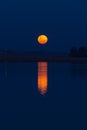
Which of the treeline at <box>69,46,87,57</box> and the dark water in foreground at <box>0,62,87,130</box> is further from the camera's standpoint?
the treeline at <box>69,46,87,57</box>

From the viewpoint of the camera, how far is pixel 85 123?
8766mm

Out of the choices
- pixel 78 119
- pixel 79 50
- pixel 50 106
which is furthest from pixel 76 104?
pixel 79 50

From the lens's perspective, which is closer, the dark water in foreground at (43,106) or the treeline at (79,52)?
the dark water in foreground at (43,106)

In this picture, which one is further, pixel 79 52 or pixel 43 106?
pixel 79 52

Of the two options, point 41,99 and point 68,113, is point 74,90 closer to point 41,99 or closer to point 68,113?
point 41,99

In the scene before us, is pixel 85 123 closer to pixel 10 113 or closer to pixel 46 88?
pixel 10 113

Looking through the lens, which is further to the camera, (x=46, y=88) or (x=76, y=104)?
(x=46, y=88)

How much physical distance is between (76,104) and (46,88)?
3885 mm

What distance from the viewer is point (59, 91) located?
47.9ft

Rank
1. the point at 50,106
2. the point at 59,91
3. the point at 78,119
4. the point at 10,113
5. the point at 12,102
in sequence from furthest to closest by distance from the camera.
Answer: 1. the point at 59,91
2. the point at 12,102
3. the point at 50,106
4. the point at 10,113
5. the point at 78,119

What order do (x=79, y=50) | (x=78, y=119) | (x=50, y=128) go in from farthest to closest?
(x=79, y=50) < (x=78, y=119) < (x=50, y=128)

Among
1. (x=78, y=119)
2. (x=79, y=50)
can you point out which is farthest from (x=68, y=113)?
(x=79, y=50)

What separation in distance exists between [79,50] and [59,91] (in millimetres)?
48990

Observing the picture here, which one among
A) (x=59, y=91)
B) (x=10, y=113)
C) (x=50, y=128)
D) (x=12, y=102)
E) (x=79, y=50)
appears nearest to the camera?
(x=50, y=128)
